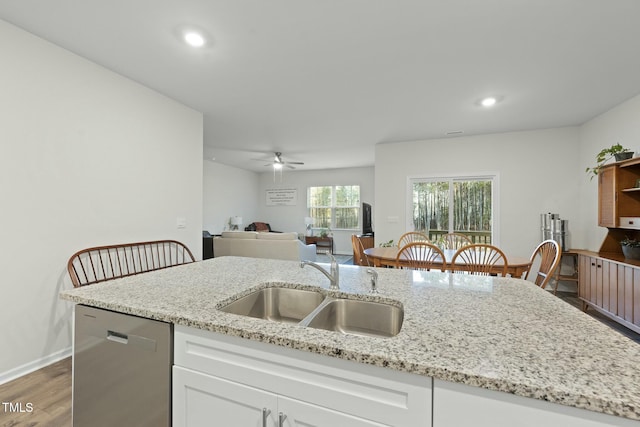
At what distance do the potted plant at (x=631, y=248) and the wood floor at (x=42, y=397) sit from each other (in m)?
4.97

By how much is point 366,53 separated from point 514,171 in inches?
138

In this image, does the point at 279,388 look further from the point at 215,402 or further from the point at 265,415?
the point at 215,402

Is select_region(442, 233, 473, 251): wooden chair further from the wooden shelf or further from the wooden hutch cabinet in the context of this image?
the wooden shelf

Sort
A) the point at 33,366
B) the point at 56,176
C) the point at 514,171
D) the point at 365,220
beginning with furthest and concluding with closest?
the point at 365,220 → the point at 514,171 → the point at 56,176 → the point at 33,366

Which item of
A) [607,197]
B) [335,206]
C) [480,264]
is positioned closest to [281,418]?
[480,264]

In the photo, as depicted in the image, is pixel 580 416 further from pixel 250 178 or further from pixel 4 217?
pixel 250 178

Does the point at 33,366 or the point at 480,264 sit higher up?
the point at 480,264

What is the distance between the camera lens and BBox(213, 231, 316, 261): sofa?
189 inches

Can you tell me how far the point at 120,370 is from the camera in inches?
44.2

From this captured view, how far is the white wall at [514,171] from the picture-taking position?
422 cm

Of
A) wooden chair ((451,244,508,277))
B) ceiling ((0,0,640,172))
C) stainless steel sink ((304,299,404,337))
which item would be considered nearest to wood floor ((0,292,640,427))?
stainless steel sink ((304,299,404,337))

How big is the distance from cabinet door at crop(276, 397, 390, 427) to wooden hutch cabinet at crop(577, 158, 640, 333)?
10.7 feet

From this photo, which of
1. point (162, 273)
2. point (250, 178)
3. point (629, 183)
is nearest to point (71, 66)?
point (162, 273)

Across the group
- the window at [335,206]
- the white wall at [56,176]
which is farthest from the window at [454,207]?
the white wall at [56,176]
